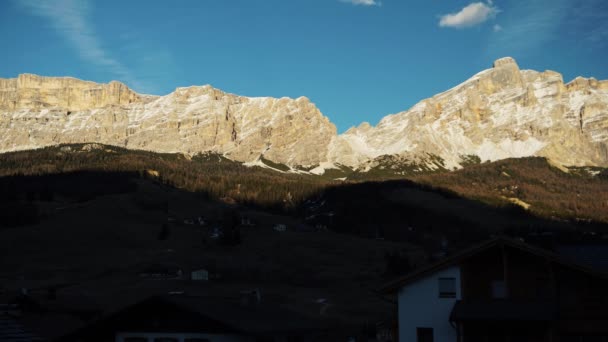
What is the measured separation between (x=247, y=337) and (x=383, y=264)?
134m

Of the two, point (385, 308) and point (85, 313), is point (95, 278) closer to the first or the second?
point (385, 308)

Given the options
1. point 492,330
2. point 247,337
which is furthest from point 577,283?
point 247,337

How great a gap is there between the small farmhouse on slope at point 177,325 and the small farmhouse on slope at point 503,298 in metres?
7.35

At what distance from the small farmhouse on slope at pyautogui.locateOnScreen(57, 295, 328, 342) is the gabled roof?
6.96 m

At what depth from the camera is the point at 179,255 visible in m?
170

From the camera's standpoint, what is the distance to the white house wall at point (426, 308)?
33.8 meters

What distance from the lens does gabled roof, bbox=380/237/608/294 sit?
102 ft

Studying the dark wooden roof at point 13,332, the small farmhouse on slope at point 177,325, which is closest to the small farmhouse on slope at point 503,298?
the small farmhouse on slope at point 177,325

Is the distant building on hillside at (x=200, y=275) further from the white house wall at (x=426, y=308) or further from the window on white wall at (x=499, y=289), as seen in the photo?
the window on white wall at (x=499, y=289)

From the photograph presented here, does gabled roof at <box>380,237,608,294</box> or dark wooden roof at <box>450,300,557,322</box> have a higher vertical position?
gabled roof at <box>380,237,608,294</box>

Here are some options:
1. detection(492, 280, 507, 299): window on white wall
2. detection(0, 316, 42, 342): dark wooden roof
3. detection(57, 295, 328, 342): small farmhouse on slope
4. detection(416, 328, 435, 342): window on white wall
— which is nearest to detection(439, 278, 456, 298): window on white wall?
detection(416, 328, 435, 342): window on white wall

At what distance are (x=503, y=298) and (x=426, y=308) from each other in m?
3.74

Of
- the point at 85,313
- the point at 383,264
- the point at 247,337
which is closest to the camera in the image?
the point at 247,337

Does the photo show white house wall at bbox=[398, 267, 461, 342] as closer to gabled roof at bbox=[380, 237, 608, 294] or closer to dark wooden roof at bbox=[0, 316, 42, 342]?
gabled roof at bbox=[380, 237, 608, 294]
